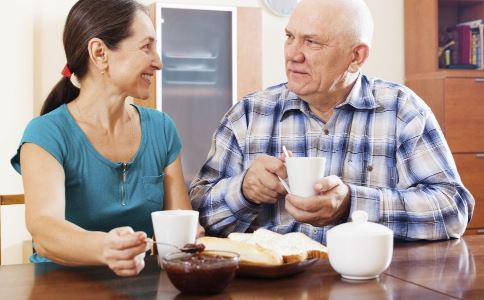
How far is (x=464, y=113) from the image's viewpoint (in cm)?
425

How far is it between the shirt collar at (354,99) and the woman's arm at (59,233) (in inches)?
28.8

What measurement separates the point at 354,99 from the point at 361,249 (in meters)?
0.87

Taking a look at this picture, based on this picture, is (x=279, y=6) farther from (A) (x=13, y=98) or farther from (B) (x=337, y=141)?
(B) (x=337, y=141)

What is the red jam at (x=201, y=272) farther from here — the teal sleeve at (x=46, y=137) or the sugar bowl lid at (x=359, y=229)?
the teal sleeve at (x=46, y=137)

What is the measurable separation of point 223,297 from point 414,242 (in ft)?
2.46

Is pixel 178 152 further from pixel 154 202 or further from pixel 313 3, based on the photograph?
pixel 313 3

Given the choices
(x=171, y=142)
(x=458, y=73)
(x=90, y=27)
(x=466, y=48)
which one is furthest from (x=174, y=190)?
(x=466, y=48)

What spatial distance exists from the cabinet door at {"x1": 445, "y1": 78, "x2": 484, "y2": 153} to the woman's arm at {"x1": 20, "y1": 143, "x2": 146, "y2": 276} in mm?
3031

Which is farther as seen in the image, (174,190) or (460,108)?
(460,108)

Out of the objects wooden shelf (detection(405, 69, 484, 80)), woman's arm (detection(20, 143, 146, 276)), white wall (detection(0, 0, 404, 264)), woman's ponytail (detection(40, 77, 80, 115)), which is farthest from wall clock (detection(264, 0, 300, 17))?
woman's arm (detection(20, 143, 146, 276))

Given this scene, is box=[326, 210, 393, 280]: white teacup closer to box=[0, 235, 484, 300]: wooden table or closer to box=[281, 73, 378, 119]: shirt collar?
box=[0, 235, 484, 300]: wooden table

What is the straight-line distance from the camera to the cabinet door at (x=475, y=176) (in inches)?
166

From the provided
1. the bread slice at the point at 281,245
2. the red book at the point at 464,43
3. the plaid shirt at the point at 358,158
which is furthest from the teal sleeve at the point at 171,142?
the red book at the point at 464,43

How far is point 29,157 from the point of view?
5.49ft
